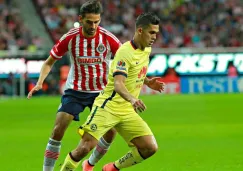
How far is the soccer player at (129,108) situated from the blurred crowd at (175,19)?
86.9 ft

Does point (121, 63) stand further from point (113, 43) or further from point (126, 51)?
point (113, 43)

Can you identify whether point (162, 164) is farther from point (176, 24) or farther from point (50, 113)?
point (176, 24)

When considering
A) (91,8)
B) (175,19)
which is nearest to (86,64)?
(91,8)

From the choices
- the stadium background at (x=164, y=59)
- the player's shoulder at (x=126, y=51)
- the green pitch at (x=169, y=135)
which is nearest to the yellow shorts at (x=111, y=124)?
the player's shoulder at (x=126, y=51)

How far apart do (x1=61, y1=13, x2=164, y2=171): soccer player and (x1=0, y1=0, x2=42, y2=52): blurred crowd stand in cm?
2498

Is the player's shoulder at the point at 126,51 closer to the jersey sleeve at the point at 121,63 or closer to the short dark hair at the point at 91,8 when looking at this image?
the jersey sleeve at the point at 121,63

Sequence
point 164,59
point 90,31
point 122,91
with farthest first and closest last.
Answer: point 164,59 → point 90,31 → point 122,91

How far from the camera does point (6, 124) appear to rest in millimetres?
19125

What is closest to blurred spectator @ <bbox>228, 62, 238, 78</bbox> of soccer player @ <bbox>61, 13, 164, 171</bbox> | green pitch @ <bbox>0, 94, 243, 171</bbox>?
green pitch @ <bbox>0, 94, 243, 171</bbox>

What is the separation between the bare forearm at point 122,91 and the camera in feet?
25.1

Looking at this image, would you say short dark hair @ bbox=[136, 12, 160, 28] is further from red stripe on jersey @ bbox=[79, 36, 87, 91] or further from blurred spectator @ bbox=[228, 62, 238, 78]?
blurred spectator @ bbox=[228, 62, 238, 78]

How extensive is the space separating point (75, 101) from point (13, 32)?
85.5 ft

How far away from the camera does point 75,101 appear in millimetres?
9156

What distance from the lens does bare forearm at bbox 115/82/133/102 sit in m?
7.66
